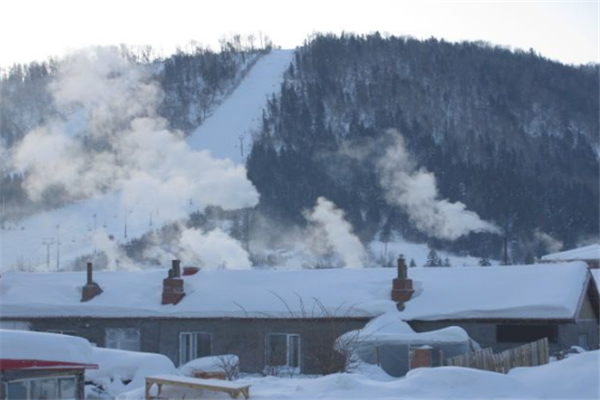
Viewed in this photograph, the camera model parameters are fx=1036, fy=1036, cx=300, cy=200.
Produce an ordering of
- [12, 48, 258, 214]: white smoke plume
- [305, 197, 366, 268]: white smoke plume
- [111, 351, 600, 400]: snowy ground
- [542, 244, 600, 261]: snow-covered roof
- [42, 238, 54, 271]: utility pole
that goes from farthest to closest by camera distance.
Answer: [12, 48, 258, 214]: white smoke plume → [305, 197, 366, 268]: white smoke plume → [42, 238, 54, 271]: utility pole → [542, 244, 600, 261]: snow-covered roof → [111, 351, 600, 400]: snowy ground

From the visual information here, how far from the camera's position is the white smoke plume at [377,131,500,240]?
368 ft

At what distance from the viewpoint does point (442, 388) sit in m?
18.8

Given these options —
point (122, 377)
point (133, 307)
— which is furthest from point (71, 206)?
point (122, 377)

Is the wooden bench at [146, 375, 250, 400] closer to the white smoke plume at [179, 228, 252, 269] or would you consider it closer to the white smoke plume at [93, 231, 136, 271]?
the white smoke plume at [179, 228, 252, 269]

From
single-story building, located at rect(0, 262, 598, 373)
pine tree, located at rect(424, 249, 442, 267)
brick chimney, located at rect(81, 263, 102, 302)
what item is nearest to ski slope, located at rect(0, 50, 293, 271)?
pine tree, located at rect(424, 249, 442, 267)

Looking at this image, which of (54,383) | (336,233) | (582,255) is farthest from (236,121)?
(54,383)

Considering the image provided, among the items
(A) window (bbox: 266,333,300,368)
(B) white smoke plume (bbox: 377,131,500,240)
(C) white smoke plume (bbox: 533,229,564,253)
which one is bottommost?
(A) window (bbox: 266,333,300,368)

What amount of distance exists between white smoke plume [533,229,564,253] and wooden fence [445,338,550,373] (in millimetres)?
89647

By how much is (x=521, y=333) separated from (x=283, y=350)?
7503 millimetres

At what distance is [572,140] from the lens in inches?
6235

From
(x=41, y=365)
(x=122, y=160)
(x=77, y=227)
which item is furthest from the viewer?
(x=122, y=160)

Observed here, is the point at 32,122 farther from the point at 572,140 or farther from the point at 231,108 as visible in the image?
the point at 572,140

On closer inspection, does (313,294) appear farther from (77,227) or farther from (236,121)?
(236,121)

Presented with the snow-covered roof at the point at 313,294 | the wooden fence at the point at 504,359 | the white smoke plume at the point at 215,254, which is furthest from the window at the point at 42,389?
the white smoke plume at the point at 215,254
